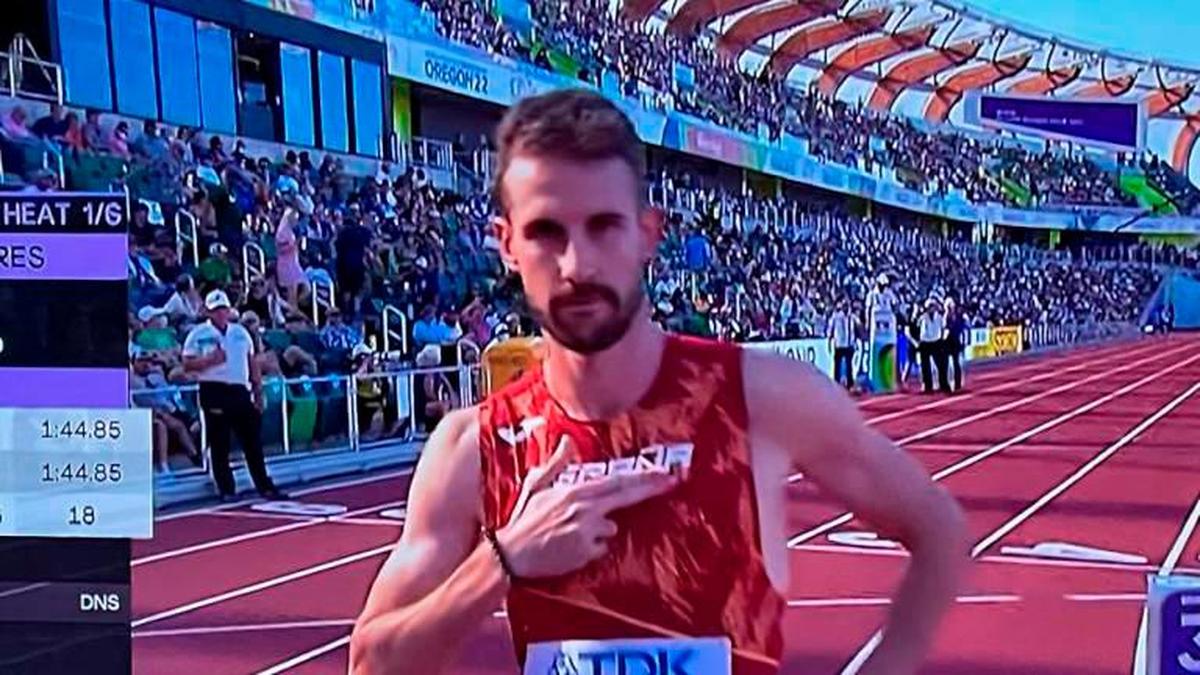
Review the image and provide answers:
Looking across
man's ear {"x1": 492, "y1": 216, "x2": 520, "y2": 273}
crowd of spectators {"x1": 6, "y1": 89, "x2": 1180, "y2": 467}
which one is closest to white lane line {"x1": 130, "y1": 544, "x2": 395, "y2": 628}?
crowd of spectators {"x1": 6, "y1": 89, "x2": 1180, "y2": 467}

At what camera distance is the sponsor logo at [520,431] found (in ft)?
3.18

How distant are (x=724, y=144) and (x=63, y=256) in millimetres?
1082

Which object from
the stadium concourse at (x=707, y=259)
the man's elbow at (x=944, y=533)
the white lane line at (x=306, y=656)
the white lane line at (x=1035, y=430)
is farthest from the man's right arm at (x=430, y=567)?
the white lane line at (x=306, y=656)

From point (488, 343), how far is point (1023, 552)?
1.17 metres

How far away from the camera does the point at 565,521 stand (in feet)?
2.94

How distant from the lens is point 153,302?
7.61ft

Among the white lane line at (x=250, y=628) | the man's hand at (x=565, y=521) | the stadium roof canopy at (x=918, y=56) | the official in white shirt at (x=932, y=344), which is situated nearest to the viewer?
the man's hand at (x=565, y=521)

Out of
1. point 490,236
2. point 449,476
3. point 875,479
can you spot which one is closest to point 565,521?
point 449,476

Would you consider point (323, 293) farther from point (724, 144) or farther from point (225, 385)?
point (724, 144)

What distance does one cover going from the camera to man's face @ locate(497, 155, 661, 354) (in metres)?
0.90

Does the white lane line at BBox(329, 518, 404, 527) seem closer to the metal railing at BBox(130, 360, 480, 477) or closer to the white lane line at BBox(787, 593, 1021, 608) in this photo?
the metal railing at BBox(130, 360, 480, 477)

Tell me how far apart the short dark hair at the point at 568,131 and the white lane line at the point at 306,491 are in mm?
1618

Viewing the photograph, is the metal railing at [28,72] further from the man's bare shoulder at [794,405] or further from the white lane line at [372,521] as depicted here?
the man's bare shoulder at [794,405]

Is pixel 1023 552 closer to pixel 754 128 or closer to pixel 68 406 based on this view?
pixel 754 128
